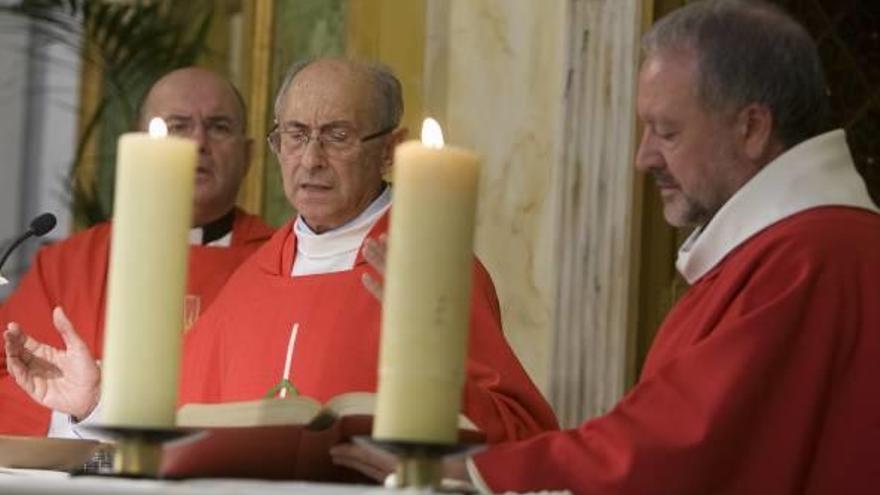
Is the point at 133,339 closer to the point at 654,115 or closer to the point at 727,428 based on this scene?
the point at 727,428

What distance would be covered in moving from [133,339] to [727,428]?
1.29 meters

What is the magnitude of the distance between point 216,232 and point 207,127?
419mm

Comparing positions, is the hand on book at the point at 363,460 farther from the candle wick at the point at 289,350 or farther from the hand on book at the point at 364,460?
the candle wick at the point at 289,350

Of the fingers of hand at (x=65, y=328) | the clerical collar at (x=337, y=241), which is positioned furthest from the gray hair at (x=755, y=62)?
the clerical collar at (x=337, y=241)

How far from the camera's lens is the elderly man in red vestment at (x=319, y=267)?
5.80m

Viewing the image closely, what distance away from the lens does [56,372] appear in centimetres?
506

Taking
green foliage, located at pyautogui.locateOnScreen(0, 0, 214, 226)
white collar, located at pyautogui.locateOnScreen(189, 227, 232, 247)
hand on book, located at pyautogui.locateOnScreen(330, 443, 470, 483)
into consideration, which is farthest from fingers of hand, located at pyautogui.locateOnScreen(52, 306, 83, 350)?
green foliage, located at pyautogui.locateOnScreen(0, 0, 214, 226)

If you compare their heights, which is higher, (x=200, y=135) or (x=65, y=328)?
(x=200, y=135)

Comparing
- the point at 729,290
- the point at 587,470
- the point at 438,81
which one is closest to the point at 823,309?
the point at 729,290

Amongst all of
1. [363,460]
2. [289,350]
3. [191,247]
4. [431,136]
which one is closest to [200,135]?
[191,247]

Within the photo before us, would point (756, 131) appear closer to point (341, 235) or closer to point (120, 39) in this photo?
point (341, 235)

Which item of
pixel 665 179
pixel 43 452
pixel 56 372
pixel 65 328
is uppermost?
pixel 665 179

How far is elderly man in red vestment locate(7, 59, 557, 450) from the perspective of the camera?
5805mm

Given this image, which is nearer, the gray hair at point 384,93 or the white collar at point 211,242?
the gray hair at point 384,93
